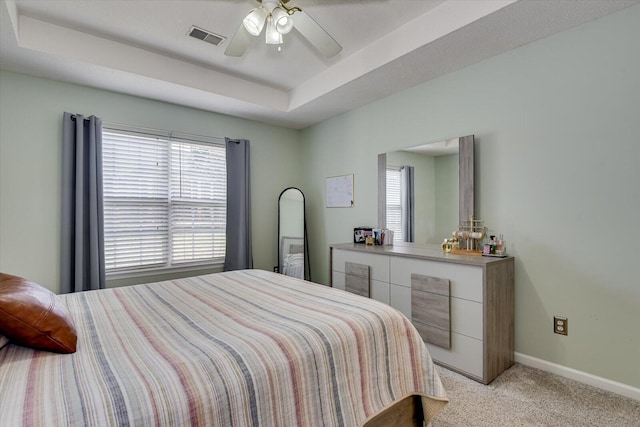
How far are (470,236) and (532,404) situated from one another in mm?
1170

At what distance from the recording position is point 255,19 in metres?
1.80

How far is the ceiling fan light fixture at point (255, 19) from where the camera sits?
70.1 inches

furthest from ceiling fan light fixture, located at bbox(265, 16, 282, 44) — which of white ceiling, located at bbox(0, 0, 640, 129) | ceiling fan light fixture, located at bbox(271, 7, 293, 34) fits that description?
white ceiling, located at bbox(0, 0, 640, 129)

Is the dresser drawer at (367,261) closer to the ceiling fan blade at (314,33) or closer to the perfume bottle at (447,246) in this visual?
the perfume bottle at (447,246)

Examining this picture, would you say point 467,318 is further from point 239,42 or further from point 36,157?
point 36,157

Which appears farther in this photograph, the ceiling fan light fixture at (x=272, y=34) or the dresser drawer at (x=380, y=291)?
the dresser drawer at (x=380, y=291)

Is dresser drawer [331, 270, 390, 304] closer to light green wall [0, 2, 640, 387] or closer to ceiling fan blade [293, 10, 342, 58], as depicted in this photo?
light green wall [0, 2, 640, 387]

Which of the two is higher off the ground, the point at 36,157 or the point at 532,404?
the point at 36,157

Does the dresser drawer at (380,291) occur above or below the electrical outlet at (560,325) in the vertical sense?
above

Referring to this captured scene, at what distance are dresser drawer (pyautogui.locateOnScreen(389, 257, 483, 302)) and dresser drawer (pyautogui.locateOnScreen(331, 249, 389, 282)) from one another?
0.09 meters

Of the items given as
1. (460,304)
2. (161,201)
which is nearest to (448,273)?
(460,304)

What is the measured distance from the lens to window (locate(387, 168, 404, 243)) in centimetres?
328

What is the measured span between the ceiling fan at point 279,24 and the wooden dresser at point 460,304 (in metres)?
1.74

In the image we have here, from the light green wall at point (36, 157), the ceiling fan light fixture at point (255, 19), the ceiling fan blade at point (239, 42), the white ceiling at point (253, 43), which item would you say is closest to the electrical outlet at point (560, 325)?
the white ceiling at point (253, 43)
